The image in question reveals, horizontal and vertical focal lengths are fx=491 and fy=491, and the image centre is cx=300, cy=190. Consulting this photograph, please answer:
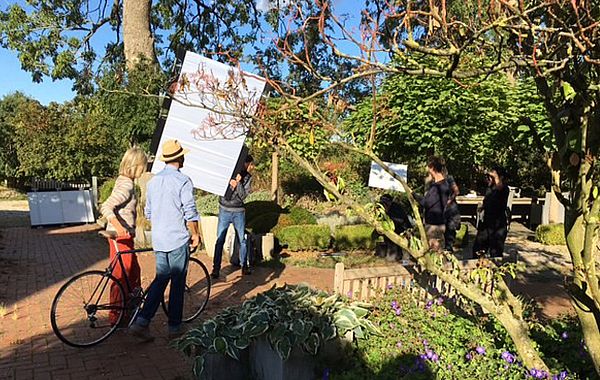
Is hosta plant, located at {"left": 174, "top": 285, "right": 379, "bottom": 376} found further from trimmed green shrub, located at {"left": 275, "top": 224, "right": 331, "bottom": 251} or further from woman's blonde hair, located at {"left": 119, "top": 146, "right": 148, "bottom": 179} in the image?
trimmed green shrub, located at {"left": 275, "top": 224, "right": 331, "bottom": 251}

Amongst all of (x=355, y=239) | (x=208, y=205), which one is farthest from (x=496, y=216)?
(x=208, y=205)

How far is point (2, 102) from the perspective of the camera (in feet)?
100

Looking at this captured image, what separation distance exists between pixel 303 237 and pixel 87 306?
4664 mm

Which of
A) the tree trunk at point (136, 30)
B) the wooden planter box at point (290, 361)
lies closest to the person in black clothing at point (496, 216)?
the wooden planter box at point (290, 361)

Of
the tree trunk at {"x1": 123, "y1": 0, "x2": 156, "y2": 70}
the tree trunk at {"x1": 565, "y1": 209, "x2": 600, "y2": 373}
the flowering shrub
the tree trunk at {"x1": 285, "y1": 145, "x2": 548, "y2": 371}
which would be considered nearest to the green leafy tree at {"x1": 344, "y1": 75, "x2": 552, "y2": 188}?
the flowering shrub

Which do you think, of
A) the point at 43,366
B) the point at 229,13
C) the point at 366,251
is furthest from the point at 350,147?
the point at 229,13

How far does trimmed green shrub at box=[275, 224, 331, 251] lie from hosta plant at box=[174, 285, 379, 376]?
4932 mm

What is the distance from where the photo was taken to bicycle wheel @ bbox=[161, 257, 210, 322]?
4.87 m

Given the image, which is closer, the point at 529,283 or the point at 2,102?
the point at 529,283

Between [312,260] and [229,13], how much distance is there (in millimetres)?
11224

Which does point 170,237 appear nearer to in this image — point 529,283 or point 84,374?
point 84,374

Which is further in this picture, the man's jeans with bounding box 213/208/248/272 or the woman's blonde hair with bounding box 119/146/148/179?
the man's jeans with bounding box 213/208/248/272

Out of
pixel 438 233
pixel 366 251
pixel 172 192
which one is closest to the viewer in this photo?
pixel 172 192

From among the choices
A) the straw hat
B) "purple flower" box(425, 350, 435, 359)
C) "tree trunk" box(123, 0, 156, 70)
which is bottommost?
"purple flower" box(425, 350, 435, 359)
